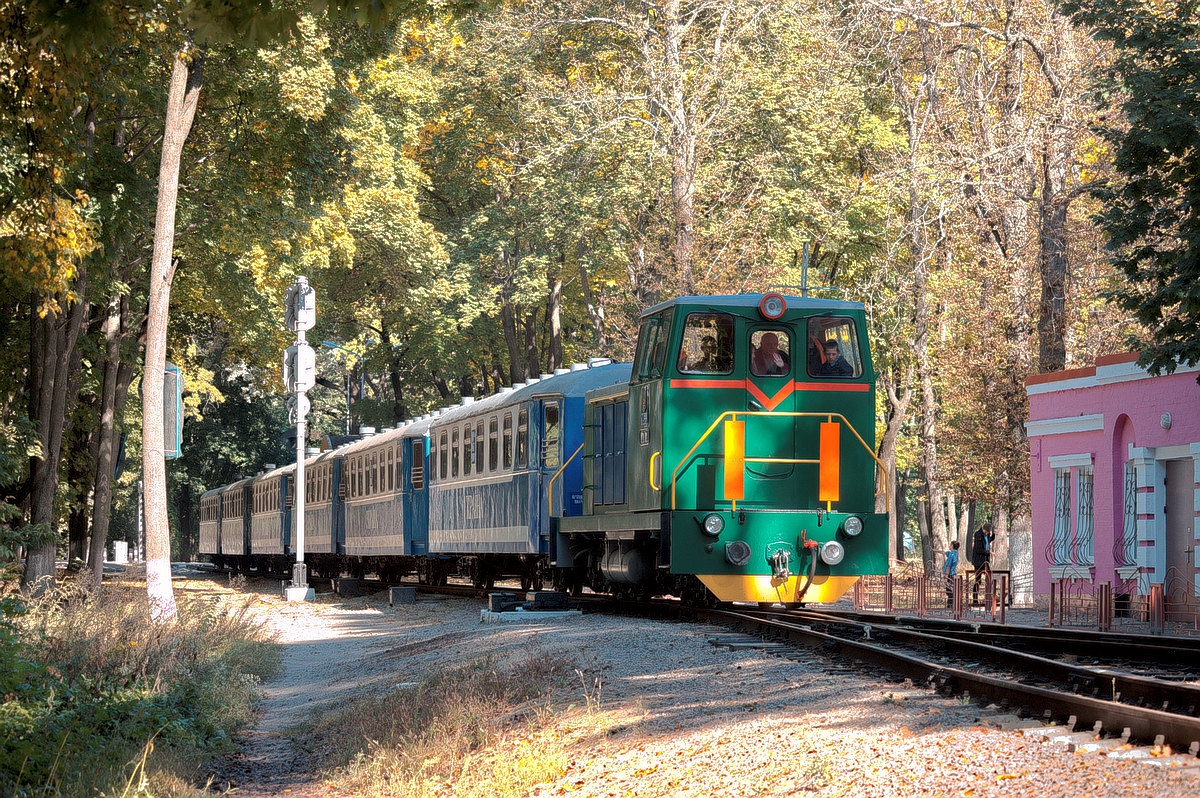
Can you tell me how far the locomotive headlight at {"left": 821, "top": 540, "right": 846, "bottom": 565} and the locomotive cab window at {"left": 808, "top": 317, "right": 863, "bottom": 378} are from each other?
2.17m

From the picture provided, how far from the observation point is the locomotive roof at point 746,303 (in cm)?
1755

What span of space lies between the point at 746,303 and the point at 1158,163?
546 cm

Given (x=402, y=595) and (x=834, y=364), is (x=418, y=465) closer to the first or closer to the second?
(x=402, y=595)

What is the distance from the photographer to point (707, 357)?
693 inches

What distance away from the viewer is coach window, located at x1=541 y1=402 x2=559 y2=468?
21.9m

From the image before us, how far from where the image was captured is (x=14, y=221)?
15625 mm

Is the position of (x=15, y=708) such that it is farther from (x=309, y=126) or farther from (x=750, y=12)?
(x=750, y=12)

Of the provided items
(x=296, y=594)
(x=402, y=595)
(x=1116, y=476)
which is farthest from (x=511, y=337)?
(x=1116, y=476)

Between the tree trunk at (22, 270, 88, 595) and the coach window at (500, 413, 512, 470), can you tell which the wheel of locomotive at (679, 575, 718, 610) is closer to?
the coach window at (500, 413, 512, 470)

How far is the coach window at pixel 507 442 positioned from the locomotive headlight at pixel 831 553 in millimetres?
7782

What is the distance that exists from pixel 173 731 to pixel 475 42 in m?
36.9

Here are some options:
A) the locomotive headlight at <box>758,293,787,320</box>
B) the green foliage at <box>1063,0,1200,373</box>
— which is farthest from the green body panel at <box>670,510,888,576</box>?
the green foliage at <box>1063,0,1200,373</box>

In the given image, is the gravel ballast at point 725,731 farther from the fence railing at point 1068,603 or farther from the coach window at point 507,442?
the fence railing at point 1068,603

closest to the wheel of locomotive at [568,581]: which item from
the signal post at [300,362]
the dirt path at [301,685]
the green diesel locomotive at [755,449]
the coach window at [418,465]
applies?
the dirt path at [301,685]
